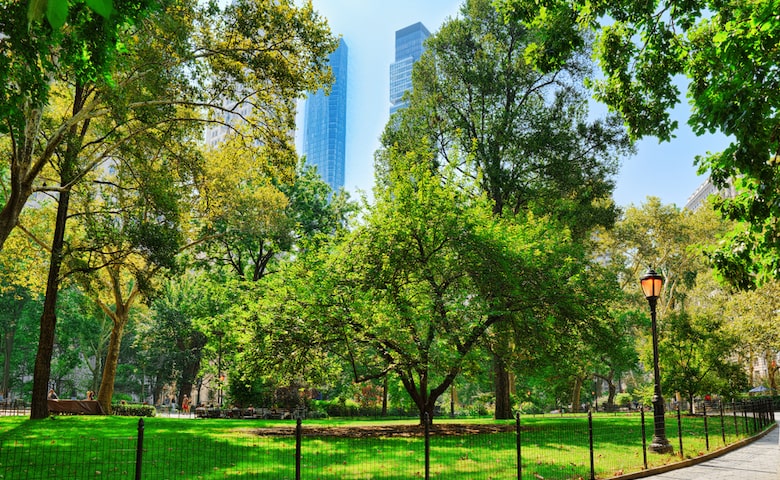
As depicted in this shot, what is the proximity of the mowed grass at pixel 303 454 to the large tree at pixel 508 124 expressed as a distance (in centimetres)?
1288

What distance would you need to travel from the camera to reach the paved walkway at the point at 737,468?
1128 centimetres

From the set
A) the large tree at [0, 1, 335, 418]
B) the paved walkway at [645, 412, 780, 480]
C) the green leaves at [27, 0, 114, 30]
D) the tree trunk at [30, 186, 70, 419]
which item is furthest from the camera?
the tree trunk at [30, 186, 70, 419]

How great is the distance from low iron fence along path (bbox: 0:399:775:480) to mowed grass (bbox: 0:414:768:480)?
2 centimetres

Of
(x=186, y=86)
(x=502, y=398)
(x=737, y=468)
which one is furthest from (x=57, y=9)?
(x=502, y=398)

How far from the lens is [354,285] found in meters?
18.4

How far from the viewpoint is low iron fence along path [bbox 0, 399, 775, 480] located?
Result: 1032 cm

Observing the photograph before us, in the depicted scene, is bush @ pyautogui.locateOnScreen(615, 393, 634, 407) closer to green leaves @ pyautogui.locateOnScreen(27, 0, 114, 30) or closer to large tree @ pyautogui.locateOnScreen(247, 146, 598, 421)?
large tree @ pyautogui.locateOnScreen(247, 146, 598, 421)

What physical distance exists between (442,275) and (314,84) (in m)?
8.09

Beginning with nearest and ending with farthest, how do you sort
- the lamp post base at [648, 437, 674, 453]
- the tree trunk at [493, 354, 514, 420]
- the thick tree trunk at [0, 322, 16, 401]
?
1. the lamp post base at [648, 437, 674, 453]
2. the tree trunk at [493, 354, 514, 420]
3. the thick tree trunk at [0, 322, 16, 401]

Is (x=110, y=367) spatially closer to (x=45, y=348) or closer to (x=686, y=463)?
(x=45, y=348)

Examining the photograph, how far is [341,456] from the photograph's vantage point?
12758mm

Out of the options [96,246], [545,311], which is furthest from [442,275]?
[96,246]

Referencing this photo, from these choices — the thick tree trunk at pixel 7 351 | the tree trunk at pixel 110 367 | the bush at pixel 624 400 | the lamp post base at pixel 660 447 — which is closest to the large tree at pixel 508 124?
the lamp post base at pixel 660 447

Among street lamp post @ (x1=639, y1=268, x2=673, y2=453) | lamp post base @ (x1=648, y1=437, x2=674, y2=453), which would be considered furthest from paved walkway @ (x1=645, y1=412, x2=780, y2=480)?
street lamp post @ (x1=639, y1=268, x2=673, y2=453)
